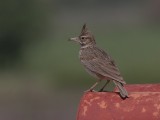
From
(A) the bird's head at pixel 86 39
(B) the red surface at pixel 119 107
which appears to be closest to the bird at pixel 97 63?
(A) the bird's head at pixel 86 39

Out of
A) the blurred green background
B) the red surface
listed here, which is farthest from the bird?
the blurred green background

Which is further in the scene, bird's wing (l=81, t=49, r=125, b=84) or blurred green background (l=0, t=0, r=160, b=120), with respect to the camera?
blurred green background (l=0, t=0, r=160, b=120)

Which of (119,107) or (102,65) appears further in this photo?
(102,65)

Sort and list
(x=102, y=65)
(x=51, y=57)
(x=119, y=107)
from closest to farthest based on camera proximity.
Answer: (x=119, y=107) < (x=102, y=65) < (x=51, y=57)

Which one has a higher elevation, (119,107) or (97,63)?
(119,107)

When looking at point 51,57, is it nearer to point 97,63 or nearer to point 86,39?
point 86,39

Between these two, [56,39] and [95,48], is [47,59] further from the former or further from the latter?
[95,48]

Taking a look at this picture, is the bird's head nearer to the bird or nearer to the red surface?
the bird

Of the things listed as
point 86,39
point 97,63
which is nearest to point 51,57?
point 86,39
